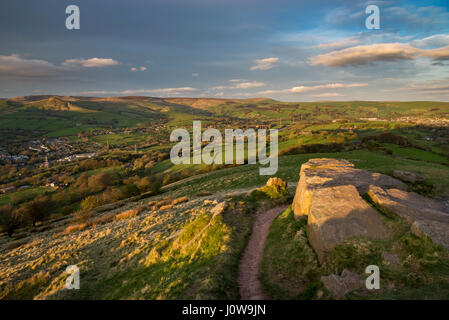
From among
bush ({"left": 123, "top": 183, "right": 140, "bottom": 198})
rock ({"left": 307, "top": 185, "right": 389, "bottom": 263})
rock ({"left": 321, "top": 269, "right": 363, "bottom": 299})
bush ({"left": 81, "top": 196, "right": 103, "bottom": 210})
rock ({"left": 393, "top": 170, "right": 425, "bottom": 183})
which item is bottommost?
bush ({"left": 81, "top": 196, "right": 103, "bottom": 210})

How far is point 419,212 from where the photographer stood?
11.3 metres

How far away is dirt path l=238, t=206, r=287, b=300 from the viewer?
941 cm

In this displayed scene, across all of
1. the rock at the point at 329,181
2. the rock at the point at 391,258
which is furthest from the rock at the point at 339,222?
the rock at the point at 329,181

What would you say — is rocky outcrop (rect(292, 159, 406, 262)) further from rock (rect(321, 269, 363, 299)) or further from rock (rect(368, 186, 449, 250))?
rock (rect(321, 269, 363, 299))

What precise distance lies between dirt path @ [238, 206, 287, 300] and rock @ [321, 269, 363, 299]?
244cm

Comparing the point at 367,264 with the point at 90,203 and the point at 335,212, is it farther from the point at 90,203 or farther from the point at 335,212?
the point at 90,203

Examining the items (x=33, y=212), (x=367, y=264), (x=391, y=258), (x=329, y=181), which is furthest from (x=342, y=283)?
(x=33, y=212)

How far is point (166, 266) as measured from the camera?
12.7 metres

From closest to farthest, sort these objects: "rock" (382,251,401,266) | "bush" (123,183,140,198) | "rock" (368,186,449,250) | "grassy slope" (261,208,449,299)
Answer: "grassy slope" (261,208,449,299) → "rock" (382,251,401,266) → "rock" (368,186,449,250) → "bush" (123,183,140,198)

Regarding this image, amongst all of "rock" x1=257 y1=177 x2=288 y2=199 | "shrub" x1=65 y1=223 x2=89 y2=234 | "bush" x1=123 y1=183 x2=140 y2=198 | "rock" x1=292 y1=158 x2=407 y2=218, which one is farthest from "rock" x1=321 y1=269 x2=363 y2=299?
"bush" x1=123 y1=183 x2=140 y2=198

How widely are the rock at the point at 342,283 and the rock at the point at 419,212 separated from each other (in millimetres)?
3601

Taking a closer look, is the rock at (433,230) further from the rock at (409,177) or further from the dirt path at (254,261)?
the rock at (409,177)

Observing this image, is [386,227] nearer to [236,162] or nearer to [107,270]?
[107,270]
